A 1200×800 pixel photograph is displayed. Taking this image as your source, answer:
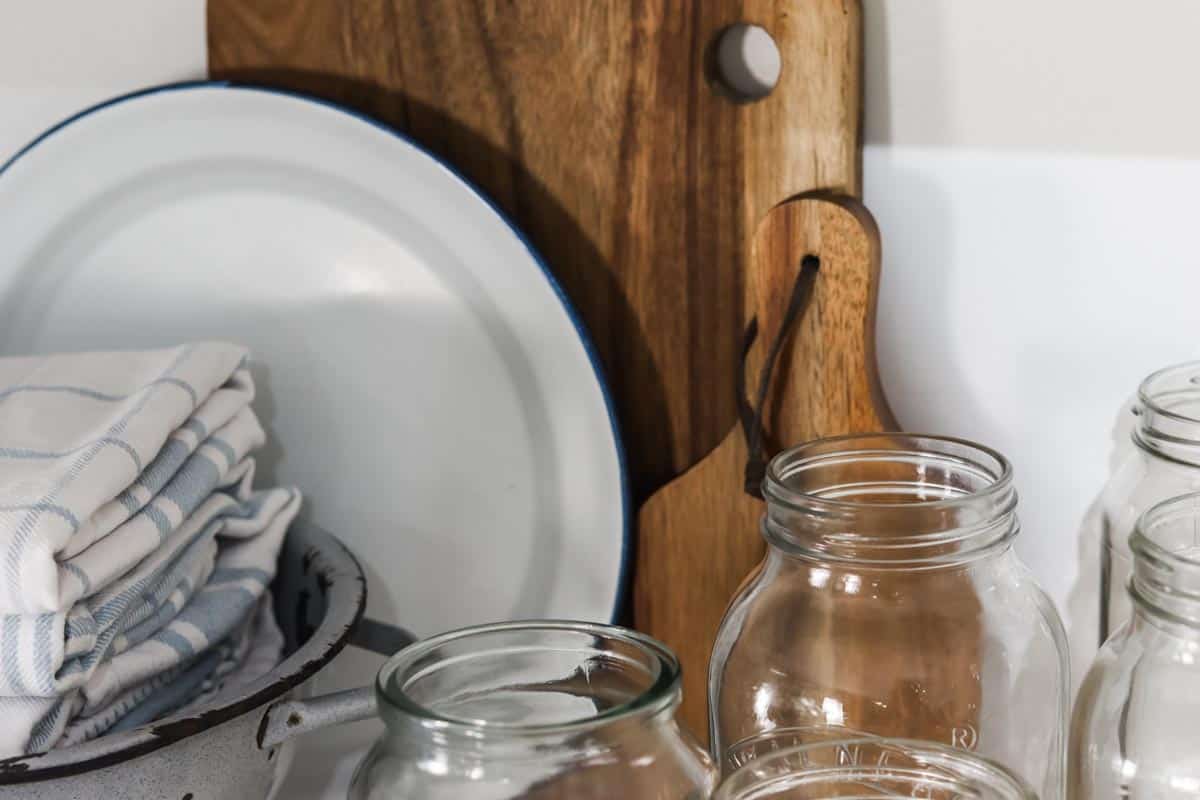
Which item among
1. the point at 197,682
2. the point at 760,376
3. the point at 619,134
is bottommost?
the point at 197,682

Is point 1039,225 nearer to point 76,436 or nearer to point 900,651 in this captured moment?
point 900,651

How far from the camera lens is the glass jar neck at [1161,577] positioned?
384 mm

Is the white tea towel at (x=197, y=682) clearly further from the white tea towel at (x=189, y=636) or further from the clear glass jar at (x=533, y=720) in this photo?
the clear glass jar at (x=533, y=720)

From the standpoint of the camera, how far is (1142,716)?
421 mm

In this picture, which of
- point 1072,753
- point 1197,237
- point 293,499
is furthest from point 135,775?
point 1197,237

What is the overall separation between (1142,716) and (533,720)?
0.64 ft

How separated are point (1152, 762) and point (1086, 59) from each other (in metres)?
0.31

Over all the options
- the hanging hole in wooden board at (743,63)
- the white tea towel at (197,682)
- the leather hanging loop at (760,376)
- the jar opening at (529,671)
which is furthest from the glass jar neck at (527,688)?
the hanging hole in wooden board at (743,63)

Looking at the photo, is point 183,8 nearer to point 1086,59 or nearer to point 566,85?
point 566,85

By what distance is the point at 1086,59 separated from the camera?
0.57 meters

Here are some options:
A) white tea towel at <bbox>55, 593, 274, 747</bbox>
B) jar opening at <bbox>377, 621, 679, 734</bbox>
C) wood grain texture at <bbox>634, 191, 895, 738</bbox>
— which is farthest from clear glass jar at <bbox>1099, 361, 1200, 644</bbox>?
white tea towel at <bbox>55, 593, 274, 747</bbox>

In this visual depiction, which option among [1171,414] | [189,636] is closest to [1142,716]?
[1171,414]

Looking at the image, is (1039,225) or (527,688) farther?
(1039,225)

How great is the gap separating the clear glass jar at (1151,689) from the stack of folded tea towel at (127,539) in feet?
1.22
